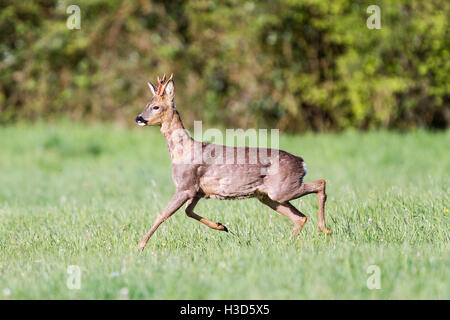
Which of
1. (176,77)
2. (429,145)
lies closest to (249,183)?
(429,145)

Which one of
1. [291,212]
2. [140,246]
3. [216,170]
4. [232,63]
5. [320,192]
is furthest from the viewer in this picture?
[232,63]

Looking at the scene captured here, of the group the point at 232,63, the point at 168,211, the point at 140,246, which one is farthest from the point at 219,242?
the point at 232,63

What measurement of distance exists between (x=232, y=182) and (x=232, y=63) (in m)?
10.9

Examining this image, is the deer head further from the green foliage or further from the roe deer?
the green foliage

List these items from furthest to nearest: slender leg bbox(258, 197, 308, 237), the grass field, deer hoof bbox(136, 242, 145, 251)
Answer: slender leg bbox(258, 197, 308, 237) < deer hoof bbox(136, 242, 145, 251) < the grass field

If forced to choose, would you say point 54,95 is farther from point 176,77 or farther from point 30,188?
point 30,188

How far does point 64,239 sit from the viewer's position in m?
6.03

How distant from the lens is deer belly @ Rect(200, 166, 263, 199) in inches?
219

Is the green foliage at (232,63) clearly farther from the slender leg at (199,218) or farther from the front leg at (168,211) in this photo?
the front leg at (168,211)

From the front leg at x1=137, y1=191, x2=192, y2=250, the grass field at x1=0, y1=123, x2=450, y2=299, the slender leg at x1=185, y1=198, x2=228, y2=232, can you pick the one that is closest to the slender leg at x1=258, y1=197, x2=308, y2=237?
the grass field at x1=0, y1=123, x2=450, y2=299

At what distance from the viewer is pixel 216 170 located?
5590mm

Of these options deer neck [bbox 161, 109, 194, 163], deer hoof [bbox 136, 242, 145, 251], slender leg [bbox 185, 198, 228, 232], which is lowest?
deer hoof [bbox 136, 242, 145, 251]

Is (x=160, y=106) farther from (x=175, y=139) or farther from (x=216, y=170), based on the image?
(x=216, y=170)

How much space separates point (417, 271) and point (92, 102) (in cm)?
1370
